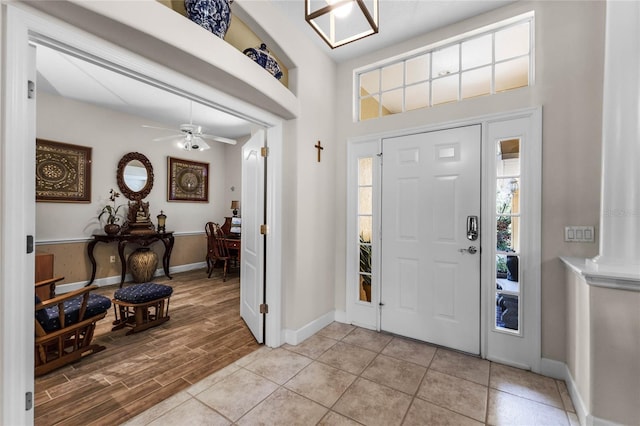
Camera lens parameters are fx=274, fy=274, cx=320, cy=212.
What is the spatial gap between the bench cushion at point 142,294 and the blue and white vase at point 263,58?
2542 mm

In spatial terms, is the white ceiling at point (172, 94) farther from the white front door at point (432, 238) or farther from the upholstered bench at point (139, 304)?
the upholstered bench at point (139, 304)

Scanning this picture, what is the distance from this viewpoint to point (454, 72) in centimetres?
261

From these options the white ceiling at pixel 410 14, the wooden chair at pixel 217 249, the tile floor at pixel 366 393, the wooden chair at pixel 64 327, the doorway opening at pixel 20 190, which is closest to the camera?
the doorway opening at pixel 20 190

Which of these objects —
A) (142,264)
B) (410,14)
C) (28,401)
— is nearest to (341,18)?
(410,14)

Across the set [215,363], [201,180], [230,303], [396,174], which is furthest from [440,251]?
[201,180]

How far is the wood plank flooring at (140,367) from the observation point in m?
1.78

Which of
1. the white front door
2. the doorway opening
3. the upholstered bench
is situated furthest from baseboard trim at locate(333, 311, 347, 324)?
the doorway opening

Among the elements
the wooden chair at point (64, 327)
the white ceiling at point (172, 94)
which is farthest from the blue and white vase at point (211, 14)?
the wooden chair at point (64, 327)

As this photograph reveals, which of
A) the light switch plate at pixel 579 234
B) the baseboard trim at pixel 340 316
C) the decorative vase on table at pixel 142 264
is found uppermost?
the light switch plate at pixel 579 234

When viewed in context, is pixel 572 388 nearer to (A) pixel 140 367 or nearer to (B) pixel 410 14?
(B) pixel 410 14

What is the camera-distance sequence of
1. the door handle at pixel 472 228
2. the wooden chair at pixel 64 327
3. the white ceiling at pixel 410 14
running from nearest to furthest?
the wooden chair at pixel 64 327 < the white ceiling at pixel 410 14 < the door handle at pixel 472 228

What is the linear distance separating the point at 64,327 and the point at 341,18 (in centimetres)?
326

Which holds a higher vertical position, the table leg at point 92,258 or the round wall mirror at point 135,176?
the round wall mirror at point 135,176

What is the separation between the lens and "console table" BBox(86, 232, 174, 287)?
14.1ft
